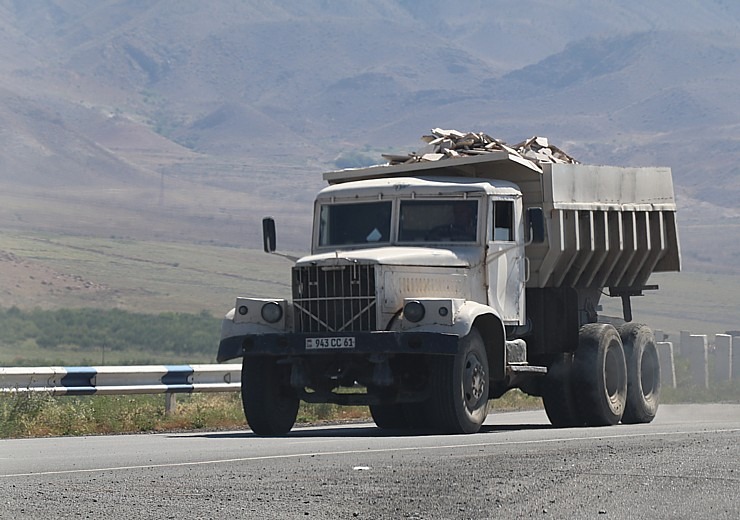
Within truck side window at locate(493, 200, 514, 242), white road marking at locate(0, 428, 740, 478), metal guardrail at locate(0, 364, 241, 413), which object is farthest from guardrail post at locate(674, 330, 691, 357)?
white road marking at locate(0, 428, 740, 478)

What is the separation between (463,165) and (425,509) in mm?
9968

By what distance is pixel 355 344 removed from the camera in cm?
1769

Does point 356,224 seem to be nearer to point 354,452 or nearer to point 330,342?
point 330,342

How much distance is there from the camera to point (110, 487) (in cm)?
1170

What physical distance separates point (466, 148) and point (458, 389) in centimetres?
481

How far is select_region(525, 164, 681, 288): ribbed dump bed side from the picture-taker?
20.6 m

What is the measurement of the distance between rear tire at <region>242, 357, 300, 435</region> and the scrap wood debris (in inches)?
137

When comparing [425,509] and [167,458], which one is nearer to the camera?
[425,509]

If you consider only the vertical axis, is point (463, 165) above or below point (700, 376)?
above

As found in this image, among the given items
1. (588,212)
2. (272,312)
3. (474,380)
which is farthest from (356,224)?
(588,212)

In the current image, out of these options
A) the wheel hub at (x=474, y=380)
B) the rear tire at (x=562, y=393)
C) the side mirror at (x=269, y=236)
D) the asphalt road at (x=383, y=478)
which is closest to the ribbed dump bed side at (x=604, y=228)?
the rear tire at (x=562, y=393)

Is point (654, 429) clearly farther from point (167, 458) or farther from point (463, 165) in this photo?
point (167, 458)

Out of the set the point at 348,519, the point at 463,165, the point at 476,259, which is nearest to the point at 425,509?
the point at 348,519

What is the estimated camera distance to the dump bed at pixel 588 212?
20.4 m
